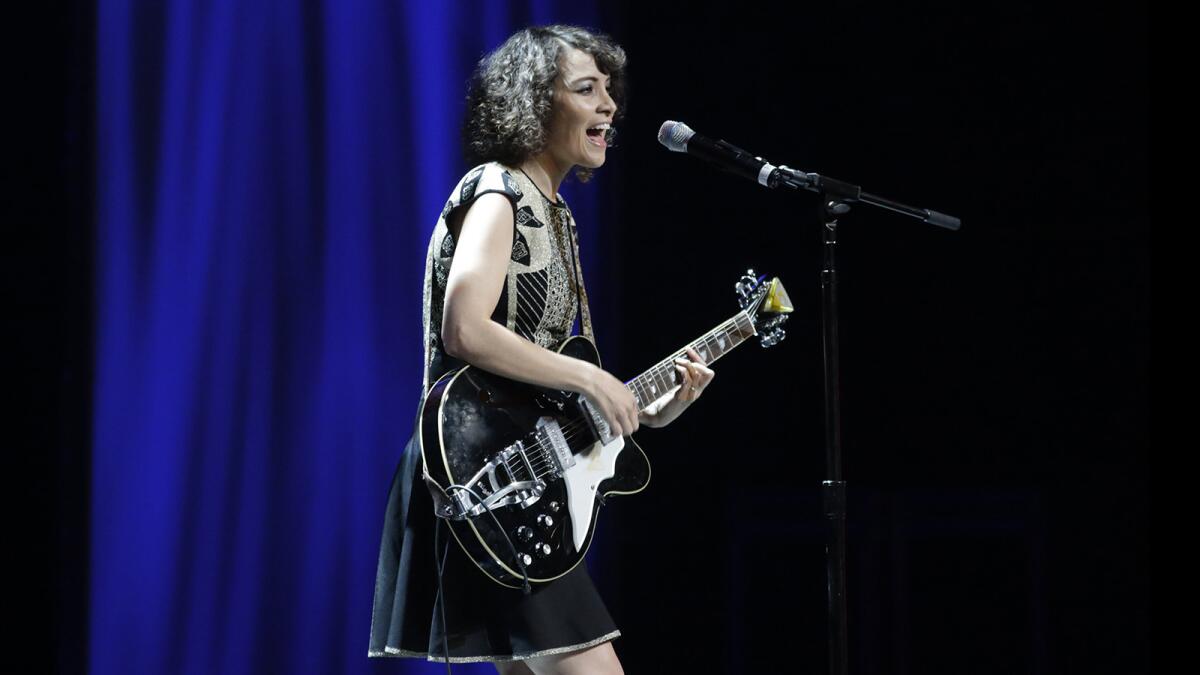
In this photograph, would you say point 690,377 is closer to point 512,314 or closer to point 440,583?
point 512,314

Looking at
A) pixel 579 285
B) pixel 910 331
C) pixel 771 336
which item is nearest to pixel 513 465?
pixel 579 285

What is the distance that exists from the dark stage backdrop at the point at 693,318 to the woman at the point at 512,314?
0.82 m

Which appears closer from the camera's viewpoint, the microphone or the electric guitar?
the electric guitar

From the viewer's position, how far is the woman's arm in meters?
2.03

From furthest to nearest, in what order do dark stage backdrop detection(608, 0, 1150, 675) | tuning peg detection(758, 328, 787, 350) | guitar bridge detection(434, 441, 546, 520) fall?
dark stage backdrop detection(608, 0, 1150, 675) < tuning peg detection(758, 328, 787, 350) < guitar bridge detection(434, 441, 546, 520)

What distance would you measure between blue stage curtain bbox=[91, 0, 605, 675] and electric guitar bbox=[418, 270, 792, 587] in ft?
3.30

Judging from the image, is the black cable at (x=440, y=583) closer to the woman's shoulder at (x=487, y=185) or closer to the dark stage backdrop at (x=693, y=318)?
the woman's shoulder at (x=487, y=185)

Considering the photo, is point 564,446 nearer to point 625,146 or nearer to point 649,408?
point 649,408

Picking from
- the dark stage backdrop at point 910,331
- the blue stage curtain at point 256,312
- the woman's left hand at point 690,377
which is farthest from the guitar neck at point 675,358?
the dark stage backdrop at point 910,331

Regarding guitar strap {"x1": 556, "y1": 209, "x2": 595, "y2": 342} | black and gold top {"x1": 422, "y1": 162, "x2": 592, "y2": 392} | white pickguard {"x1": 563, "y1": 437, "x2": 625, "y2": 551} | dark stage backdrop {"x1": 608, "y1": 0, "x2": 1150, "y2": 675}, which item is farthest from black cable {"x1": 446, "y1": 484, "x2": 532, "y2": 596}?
dark stage backdrop {"x1": 608, "y1": 0, "x2": 1150, "y2": 675}

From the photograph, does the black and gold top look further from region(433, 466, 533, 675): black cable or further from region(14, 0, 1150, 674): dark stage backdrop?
region(14, 0, 1150, 674): dark stage backdrop

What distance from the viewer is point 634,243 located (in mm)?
3830

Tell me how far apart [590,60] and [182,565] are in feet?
4.88

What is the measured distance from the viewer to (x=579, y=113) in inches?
93.5
